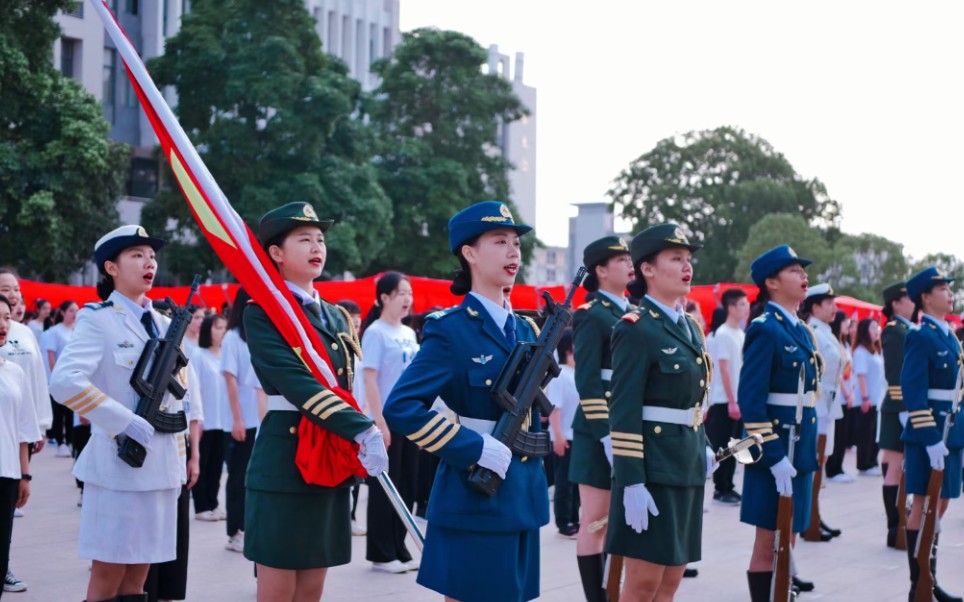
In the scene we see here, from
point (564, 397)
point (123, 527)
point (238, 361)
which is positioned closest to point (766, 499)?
point (123, 527)

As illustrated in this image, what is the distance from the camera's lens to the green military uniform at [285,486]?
4.98 meters

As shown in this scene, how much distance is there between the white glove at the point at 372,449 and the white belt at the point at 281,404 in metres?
0.42

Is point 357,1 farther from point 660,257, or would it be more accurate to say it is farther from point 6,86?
point 660,257

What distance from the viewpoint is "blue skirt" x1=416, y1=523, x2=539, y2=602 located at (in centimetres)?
425

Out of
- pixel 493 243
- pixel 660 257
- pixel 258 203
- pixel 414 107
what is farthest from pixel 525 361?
pixel 414 107

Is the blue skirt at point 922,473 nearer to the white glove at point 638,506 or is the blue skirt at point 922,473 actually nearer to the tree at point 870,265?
the white glove at point 638,506

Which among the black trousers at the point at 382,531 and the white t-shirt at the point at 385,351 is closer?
the black trousers at the point at 382,531

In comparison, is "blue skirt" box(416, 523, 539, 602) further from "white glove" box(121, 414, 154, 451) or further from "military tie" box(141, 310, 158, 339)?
"military tie" box(141, 310, 158, 339)

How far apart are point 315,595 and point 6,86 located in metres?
22.3

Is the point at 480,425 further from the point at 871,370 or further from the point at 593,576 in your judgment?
the point at 871,370

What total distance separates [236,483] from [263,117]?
76.1 ft

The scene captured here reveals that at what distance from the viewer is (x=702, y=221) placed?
62312mm

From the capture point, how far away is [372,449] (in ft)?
15.7

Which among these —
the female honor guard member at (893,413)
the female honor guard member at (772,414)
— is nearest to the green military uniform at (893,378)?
the female honor guard member at (893,413)
